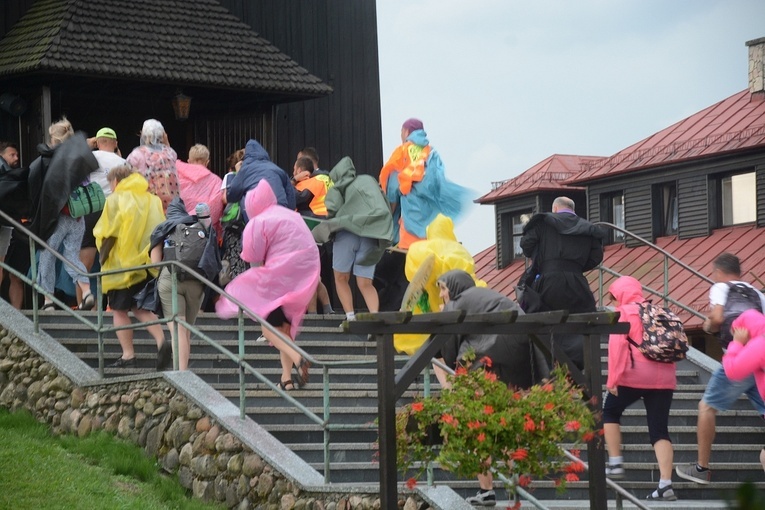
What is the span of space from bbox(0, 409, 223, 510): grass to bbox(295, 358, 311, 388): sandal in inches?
50.7

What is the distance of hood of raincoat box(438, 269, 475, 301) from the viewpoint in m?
9.67

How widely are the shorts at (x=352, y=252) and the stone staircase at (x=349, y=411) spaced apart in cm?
60

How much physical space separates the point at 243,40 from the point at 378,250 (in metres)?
6.02

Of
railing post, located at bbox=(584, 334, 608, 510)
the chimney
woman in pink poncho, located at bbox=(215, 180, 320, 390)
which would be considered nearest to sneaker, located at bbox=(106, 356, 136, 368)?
woman in pink poncho, located at bbox=(215, 180, 320, 390)

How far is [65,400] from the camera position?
11438 mm

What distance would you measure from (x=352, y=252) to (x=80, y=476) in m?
3.92

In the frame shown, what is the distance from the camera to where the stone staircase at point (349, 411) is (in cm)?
1027

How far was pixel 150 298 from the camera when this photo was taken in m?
11.5

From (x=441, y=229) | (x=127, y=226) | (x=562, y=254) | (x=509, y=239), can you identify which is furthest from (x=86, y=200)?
(x=509, y=239)

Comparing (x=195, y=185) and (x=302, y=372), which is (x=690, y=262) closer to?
(x=195, y=185)

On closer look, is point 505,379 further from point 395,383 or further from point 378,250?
point 378,250

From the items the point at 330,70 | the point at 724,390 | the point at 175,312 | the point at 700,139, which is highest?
the point at 330,70

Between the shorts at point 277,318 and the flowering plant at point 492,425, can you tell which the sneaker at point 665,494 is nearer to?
the flowering plant at point 492,425

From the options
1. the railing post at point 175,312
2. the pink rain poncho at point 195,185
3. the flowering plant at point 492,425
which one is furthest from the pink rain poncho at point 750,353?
the pink rain poncho at point 195,185
